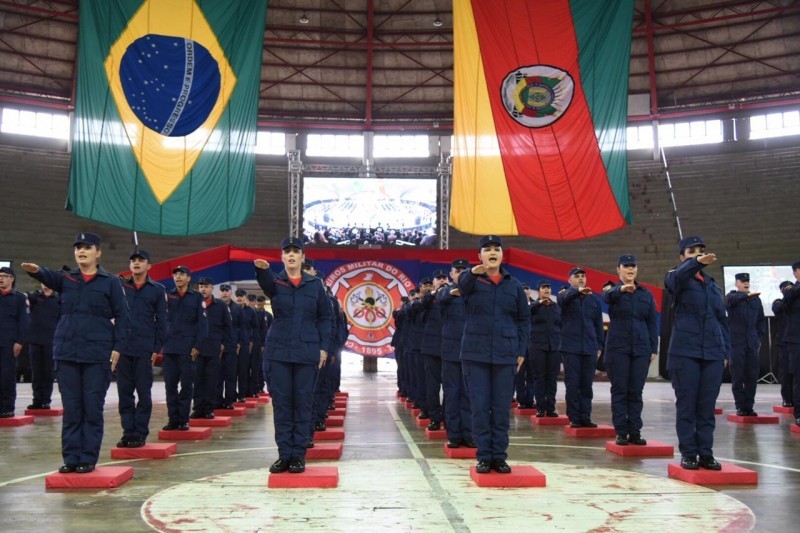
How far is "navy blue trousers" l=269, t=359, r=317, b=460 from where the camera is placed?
16.9ft

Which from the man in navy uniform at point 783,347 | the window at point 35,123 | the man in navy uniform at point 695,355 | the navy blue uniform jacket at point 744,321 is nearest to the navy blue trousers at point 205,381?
the man in navy uniform at point 695,355

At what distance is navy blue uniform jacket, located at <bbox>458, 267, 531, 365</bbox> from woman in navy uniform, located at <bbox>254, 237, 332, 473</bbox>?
1100 millimetres

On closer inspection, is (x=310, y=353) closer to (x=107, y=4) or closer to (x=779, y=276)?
(x=107, y=4)

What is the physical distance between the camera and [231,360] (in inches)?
405

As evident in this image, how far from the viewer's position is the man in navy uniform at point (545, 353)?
31.4 feet

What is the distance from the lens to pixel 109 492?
15.5ft

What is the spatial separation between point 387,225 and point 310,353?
53.6 feet

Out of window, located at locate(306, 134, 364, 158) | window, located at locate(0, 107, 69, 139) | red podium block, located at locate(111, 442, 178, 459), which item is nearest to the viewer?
red podium block, located at locate(111, 442, 178, 459)

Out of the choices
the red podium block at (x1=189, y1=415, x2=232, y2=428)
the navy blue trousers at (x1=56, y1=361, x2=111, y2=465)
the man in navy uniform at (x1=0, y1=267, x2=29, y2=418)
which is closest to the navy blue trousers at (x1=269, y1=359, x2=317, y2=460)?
the navy blue trousers at (x1=56, y1=361, x2=111, y2=465)

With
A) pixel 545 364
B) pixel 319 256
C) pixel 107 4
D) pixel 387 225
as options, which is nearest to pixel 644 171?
pixel 387 225

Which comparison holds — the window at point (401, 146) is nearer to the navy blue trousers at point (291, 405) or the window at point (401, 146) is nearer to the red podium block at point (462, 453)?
the red podium block at point (462, 453)

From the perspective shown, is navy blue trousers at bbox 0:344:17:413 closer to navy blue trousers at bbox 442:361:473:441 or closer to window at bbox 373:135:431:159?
navy blue trousers at bbox 442:361:473:441

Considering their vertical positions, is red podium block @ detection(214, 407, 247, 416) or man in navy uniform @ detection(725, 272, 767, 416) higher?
man in navy uniform @ detection(725, 272, 767, 416)

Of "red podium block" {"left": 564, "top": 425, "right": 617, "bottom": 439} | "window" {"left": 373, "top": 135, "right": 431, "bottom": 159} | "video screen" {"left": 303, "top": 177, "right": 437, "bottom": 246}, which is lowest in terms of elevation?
"red podium block" {"left": 564, "top": 425, "right": 617, "bottom": 439}
